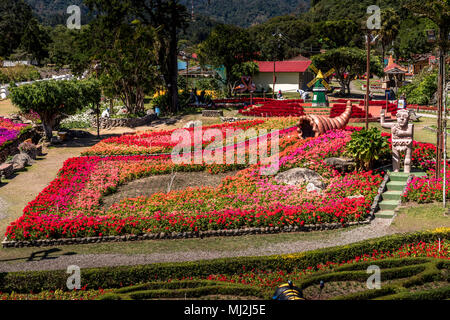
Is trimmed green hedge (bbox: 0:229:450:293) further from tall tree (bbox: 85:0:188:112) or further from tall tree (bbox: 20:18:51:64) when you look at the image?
tall tree (bbox: 20:18:51:64)

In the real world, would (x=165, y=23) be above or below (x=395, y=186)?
above

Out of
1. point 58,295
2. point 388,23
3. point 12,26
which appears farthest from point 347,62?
point 12,26

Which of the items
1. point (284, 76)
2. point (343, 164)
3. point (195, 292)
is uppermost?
point (284, 76)

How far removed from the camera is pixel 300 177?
827 inches

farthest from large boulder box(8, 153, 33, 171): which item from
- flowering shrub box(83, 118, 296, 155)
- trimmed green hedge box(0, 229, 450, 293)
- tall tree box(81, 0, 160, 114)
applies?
tall tree box(81, 0, 160, 114)

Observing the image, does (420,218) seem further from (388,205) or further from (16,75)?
(16,75)

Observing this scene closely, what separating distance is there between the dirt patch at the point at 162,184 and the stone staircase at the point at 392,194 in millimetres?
7724

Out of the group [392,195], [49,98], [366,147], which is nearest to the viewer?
[392,195]

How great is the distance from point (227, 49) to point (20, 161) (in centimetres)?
3852

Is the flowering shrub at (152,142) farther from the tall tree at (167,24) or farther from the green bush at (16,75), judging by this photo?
the green bush at (16,75)

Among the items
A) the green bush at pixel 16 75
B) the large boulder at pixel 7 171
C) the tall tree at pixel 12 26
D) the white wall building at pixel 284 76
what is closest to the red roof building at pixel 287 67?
the white wall building at pixel 284 76

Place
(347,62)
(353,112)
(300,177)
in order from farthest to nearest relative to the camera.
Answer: (347,62) → (353,112) → (300,177)

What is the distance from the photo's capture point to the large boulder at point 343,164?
69.8 feet
